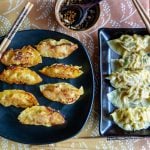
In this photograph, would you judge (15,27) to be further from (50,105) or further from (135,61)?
(135,61)

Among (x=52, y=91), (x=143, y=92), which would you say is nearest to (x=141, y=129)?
(x=143, y=92)

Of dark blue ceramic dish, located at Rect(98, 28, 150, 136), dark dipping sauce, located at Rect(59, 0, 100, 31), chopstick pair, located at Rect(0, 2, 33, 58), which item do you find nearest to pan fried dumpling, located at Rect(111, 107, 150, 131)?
dark blue ceramic dish, located at Rect(98, 28, 150, 136)

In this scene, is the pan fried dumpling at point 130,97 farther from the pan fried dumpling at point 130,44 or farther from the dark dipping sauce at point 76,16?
the dark dipping sauce at point 76,16

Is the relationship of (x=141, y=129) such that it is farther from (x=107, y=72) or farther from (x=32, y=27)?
(x=32, y=27)

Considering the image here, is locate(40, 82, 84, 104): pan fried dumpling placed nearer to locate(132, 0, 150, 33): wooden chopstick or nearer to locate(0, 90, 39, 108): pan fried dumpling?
locate(0, 90, 39, 108): pan fried dumpling

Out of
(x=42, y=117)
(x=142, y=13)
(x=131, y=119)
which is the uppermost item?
(x=142, y=13)

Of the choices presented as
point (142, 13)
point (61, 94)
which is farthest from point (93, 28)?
point (61, 94)
